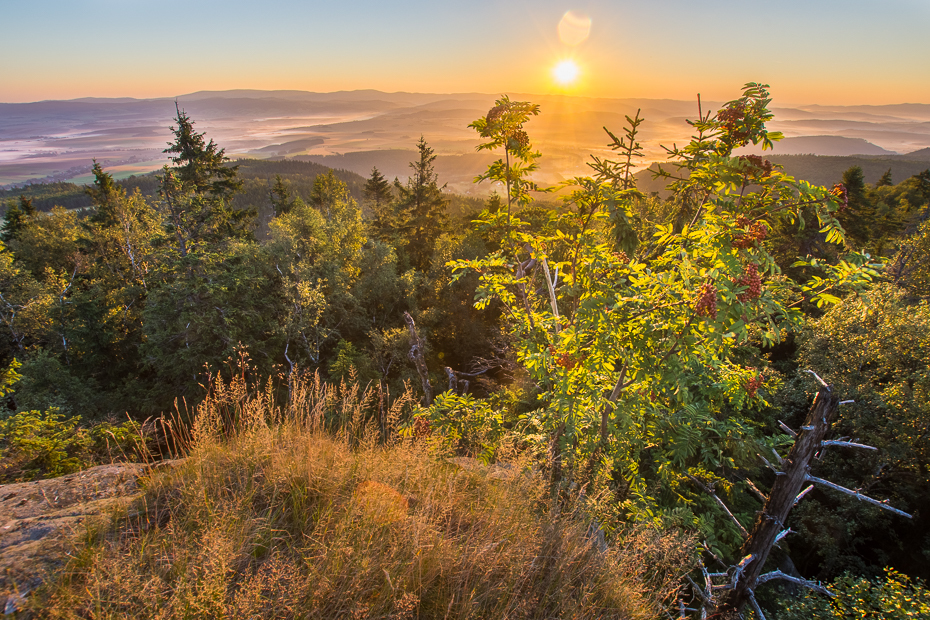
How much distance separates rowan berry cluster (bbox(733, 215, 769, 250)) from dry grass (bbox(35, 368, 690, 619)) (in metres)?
2.68

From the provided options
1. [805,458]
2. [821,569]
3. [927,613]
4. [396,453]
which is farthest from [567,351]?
[821,569]

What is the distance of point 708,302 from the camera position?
280 cm

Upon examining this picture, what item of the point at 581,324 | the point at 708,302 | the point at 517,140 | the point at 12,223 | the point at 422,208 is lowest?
the point at 581,324

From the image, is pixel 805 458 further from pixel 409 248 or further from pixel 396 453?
pixel 409 248

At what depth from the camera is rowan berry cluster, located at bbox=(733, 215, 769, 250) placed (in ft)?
9.63

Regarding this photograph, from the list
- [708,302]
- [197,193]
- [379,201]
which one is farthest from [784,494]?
[379,201]

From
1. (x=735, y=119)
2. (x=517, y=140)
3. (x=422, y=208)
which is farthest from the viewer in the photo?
(x=422, y=208)

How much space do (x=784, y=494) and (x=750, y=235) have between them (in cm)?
459

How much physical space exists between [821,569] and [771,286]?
13326 mm

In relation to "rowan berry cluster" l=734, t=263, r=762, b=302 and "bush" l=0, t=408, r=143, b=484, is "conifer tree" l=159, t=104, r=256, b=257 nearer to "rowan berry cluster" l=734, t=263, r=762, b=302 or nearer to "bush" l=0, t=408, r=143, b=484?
"bush" l=0, t=408, r=143, b=484

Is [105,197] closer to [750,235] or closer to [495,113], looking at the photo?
[495,113]

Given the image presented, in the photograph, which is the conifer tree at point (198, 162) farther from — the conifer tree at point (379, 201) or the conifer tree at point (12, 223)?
the conifer tree at point (12, 223)

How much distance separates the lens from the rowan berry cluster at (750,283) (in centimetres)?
280

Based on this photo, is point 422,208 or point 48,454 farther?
point 422,208
